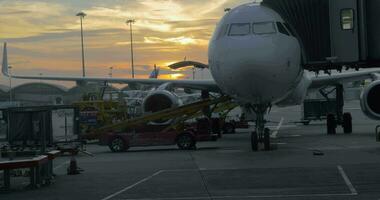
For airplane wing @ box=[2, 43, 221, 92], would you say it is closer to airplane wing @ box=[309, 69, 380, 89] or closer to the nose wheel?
airplane wing @ box=[309, 69, 380, 89]

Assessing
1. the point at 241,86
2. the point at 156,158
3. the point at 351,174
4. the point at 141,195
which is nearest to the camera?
the point at 141,195

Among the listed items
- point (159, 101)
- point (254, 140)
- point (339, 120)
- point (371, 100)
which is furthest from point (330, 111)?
point (254, 140)

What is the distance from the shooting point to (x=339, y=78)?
2656 centimetres

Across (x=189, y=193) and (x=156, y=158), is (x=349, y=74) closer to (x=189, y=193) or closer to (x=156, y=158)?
(x=156, y=158)

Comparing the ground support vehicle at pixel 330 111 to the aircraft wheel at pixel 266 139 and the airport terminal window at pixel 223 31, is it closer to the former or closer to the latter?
the aircraft wheel at pixel 266 139

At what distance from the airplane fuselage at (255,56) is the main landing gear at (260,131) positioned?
648 mm

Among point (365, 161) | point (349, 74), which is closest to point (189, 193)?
point (365, 161)

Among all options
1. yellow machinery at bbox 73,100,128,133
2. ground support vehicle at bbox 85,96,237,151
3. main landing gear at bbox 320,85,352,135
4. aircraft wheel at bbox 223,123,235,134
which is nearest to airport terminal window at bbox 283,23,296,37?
ground support vehicle at bbox 85,96,237,151

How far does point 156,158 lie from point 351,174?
7.63 meters

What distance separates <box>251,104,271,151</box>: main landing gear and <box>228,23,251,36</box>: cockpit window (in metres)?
2.56

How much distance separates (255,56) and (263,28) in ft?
4.65

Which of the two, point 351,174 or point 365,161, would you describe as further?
point 365,161

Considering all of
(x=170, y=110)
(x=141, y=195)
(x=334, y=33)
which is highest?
(x=334, y=33)

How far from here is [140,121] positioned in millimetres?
23766
